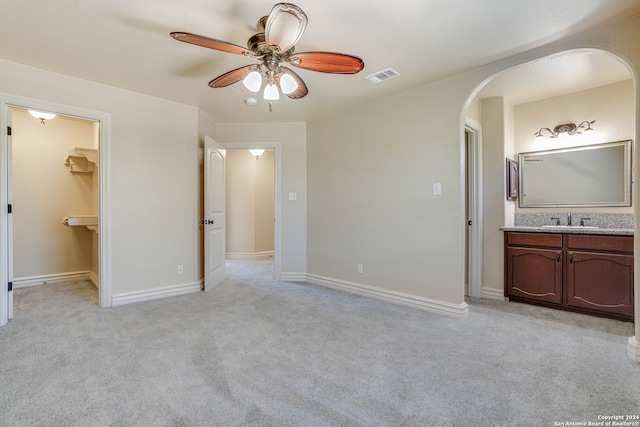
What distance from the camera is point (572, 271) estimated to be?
9.61 ft

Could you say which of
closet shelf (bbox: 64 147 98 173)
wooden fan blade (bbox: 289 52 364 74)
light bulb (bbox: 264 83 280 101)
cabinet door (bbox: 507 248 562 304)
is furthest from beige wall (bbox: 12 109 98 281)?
cabinet door (bbox: 507 248 562 304)

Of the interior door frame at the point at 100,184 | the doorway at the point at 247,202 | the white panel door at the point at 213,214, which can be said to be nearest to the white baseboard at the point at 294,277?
the white panel door at the point at 213,214

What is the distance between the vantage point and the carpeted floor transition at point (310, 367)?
1.48m

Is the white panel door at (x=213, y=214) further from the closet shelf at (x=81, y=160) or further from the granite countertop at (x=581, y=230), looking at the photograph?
the granite countertop at (x=581, y=230)

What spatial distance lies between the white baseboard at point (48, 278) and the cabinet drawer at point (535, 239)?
216 inches

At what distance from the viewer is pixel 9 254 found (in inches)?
105

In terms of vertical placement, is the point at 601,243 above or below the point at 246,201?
below

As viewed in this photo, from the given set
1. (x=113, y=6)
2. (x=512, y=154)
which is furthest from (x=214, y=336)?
(x=512, y=154)

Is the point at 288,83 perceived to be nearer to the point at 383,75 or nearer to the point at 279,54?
the point at 279,54

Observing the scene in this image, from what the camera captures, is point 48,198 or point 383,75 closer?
point 383,75

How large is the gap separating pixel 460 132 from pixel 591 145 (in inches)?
66.7

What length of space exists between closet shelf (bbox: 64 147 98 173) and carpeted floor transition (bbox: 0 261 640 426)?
1934 millimetres

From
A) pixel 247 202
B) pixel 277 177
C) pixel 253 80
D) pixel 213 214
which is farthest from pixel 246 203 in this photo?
pixel 253 80

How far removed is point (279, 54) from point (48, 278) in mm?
4517
